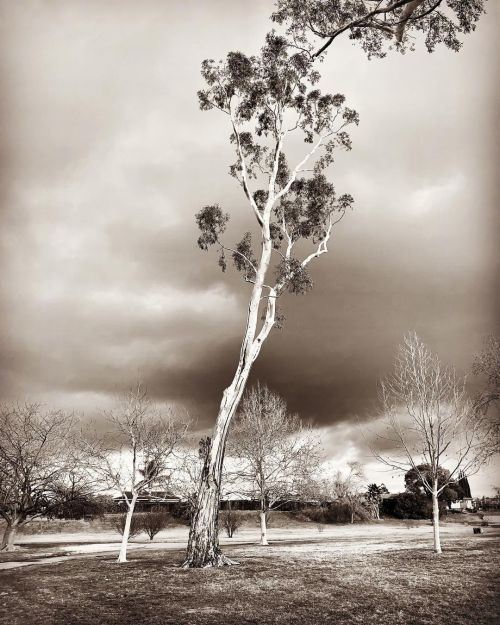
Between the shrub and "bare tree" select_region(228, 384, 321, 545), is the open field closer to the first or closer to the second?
"bare tree" select_region(228, 384, 321, 545)

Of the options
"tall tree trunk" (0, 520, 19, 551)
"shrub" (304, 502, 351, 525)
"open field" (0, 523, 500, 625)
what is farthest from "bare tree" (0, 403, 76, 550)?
"shrub" (304, 502, 351, 525)

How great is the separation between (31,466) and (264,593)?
17873 mm

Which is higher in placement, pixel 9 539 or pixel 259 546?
pixel 9 539

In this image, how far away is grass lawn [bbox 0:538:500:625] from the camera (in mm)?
7195

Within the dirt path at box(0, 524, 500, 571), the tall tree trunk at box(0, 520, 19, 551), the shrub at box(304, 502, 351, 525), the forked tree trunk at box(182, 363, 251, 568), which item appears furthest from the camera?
the shrub at box(304, 502, 351, 525)

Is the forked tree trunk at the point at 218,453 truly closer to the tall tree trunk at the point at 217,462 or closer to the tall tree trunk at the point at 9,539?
the tall tree trunk at the point at 217,462

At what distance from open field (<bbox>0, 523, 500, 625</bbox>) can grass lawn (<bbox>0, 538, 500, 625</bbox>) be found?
2 centimetres

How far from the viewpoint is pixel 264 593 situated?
29.8 ft

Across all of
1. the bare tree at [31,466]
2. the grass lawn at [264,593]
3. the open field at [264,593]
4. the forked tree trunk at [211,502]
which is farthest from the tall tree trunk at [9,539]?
the forked tree trunk at [211,502]

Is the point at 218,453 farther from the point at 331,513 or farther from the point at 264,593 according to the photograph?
the point at 331,513

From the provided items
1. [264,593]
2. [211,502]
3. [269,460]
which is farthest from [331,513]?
[264,593]

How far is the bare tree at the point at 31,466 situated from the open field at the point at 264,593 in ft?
31.3

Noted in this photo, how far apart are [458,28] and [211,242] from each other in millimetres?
11261

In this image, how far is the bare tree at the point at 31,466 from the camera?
22328 millimetres
